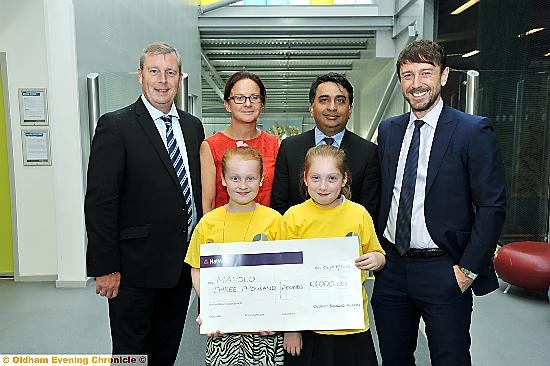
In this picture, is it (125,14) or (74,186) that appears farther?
(125,14)

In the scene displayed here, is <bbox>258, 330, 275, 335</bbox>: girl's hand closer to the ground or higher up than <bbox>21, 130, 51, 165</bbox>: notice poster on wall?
closer to the ground

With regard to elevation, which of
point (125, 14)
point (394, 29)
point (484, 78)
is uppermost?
point (394, 29)

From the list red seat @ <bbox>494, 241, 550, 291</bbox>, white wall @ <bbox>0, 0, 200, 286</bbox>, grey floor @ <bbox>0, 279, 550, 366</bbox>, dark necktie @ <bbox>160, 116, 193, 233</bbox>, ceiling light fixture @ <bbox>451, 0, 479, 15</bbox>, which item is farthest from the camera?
ceiling light fixture @ <bbox>451, 0, 479, 15</bbox>

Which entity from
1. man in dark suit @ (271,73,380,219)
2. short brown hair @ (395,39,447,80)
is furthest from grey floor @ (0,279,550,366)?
short brown hair @ (395,39,447,80)

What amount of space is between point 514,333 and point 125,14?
5716 millimetres

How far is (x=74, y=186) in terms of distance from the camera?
201 inches

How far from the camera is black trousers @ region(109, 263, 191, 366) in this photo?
2.37 meters

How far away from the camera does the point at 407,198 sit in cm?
215

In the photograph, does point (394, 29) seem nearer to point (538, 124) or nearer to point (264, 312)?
point (538, 124)

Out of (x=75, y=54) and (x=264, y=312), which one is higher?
(x=75, y=54)

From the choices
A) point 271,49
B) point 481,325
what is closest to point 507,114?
point 481,325

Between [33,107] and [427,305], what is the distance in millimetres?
4461

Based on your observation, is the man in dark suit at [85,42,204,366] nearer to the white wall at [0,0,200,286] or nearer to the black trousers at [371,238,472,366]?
the black trousers at [371,238,472,366]

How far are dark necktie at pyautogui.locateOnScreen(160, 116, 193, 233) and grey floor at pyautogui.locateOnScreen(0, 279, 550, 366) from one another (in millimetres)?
1399
